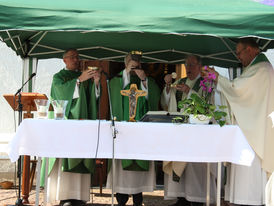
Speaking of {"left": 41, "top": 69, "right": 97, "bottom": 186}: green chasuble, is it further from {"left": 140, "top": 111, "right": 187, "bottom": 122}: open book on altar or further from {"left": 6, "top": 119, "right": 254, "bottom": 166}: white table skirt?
{"left": 140, "top": 111, "right": 187, "bottom": 122}: open book on altar

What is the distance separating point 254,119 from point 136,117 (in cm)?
145

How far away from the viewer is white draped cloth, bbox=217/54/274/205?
5.78 m

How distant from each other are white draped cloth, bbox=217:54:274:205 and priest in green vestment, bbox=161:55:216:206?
0.68 metres

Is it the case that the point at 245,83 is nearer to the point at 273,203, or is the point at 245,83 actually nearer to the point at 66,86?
the point at 273,203

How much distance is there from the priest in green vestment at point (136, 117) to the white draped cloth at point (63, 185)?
37 cm

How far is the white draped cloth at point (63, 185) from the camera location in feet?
20.1

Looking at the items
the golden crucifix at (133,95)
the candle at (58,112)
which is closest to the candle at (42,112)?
the candle at (58,112)

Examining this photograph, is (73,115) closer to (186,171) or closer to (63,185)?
(63,185)

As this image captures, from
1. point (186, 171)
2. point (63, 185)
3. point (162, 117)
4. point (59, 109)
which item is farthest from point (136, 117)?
point (59, 109)

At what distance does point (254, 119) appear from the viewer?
5820 millimetres

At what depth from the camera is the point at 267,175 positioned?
581 centimetres

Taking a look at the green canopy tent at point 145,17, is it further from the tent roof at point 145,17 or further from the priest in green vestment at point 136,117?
the priest in green vestment at point 136,117

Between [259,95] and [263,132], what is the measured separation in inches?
17.1

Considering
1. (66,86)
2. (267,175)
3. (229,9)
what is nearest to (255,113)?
(267,175)
